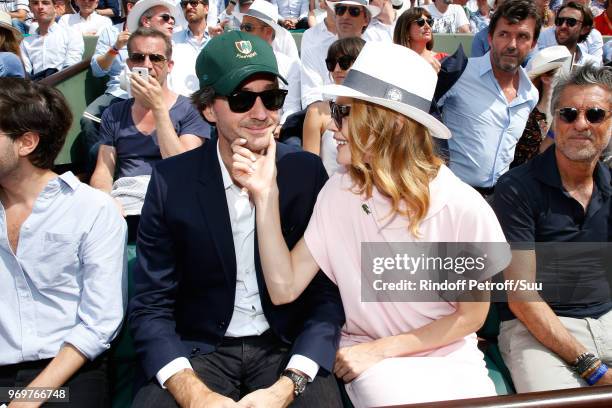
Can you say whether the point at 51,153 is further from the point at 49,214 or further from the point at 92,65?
the point at 92,65

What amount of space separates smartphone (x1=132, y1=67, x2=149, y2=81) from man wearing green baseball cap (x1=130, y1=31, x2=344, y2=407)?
142 centimetres

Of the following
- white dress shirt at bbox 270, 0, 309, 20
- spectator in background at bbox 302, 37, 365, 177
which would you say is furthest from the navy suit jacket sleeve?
white dress shirt at bbox 270, 0, 309, 20

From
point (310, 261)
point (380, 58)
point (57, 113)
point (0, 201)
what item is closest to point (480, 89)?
point (380, 58)

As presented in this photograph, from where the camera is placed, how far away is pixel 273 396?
2072 millimetres

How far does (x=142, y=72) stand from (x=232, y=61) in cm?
163

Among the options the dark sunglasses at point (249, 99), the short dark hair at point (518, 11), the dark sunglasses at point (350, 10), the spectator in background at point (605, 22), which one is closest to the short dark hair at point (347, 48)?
the short dark hair at point (518, 11)

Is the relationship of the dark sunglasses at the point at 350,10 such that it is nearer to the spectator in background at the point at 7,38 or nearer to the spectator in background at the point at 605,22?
the spectator in background at the point at 7,38

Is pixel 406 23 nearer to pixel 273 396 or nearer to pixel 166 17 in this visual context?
pixel 166 17

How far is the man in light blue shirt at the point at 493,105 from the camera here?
4133 mm

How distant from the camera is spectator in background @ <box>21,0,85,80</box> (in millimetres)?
6777

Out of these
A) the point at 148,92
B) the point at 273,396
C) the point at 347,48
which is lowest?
the point at 273,396

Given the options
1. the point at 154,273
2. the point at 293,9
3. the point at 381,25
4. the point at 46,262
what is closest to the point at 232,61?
the point at 154,273

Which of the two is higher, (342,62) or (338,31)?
(338,31)

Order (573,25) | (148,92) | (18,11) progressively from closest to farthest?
(148,92) < (573,25) < (18,11)
